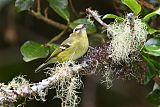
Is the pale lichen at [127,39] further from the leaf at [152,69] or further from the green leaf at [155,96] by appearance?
the green leaf at [155,96]

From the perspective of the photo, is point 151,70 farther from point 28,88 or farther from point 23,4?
point 23,4

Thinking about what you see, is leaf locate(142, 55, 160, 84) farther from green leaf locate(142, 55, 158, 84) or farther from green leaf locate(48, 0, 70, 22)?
green leaf locate(48, 0, 70, 22)

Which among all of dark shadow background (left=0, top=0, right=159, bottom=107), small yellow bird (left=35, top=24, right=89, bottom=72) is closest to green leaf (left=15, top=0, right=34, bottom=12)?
small yellow bird (left=35, top=24, right=89, bottom=72)

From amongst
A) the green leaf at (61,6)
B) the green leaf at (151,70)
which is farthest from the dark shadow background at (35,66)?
the green leaf at (151,70)

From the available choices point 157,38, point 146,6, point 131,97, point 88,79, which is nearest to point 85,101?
point 88,79

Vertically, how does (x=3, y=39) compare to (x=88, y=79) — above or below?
above

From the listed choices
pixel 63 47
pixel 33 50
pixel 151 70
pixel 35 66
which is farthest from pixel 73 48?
pixel 35 66

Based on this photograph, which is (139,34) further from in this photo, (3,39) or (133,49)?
(3,39)

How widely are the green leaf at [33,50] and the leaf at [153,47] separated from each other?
0.39m

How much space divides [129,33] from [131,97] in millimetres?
1235

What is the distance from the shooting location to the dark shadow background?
96.4 inches

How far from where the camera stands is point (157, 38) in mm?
1452

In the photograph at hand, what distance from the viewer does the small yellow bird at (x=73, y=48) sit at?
1.49 meters

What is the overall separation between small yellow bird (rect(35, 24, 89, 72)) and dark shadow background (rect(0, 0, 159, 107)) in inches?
32.3
